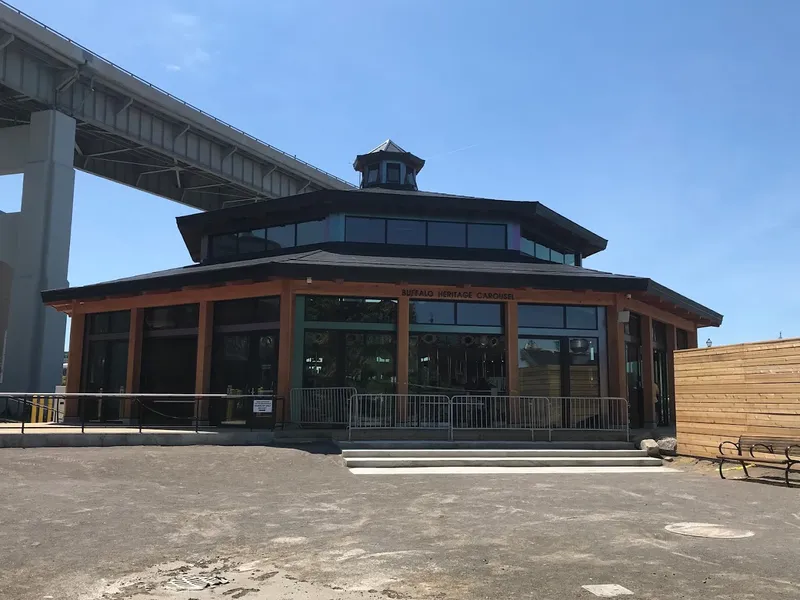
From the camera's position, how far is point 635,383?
20.3m

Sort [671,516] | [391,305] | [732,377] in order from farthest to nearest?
[391,305] → [732,377] → [671,516]

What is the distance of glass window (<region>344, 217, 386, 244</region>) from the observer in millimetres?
20094

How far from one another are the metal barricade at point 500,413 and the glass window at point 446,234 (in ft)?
19.5

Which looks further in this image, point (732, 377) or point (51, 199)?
point (51, 199)

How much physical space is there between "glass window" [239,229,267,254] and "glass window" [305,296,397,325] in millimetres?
5050

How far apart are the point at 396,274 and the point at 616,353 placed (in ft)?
22.1

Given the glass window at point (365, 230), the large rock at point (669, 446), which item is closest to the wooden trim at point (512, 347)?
the large rock at point (669, 446)

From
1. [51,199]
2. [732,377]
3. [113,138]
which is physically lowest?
[732,377]

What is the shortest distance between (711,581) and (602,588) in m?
1.00

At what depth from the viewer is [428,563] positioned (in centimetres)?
580

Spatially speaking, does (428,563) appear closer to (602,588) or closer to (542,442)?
(602,588)

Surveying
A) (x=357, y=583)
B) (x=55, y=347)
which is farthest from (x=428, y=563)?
(x=55, y=347)

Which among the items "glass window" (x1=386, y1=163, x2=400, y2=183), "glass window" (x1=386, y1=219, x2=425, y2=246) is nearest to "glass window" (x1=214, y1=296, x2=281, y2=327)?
"glass window" (x1=386, y1=219, x2=425, y2=246)

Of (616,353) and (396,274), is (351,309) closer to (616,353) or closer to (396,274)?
(396,274)
